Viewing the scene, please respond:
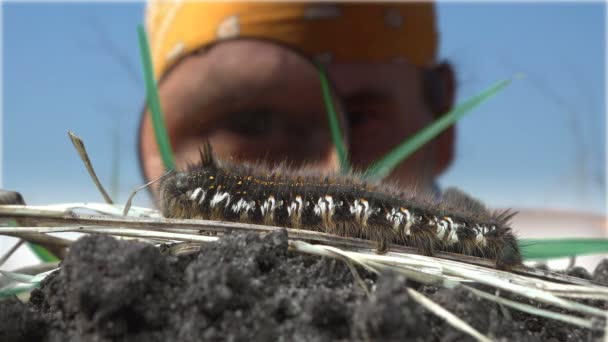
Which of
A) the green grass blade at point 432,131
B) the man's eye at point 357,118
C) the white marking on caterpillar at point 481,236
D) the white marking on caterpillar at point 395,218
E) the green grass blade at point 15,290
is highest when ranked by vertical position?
the man's eye at point 357,118

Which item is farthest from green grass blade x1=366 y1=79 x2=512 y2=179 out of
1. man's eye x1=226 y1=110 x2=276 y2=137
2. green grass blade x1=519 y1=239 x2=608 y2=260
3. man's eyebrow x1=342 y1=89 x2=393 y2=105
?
man's eyebrow x1=342 y1=89 x2=393 y2=105

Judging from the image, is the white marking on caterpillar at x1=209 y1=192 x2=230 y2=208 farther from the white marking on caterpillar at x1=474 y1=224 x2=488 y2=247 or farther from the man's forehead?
the man's forehead

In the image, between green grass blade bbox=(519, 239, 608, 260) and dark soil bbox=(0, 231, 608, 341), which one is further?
green grass blade bbox=(519, 239, 608, 260)

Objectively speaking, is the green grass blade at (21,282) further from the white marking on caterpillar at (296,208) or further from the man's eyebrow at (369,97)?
the man's eyebrow at (369,97)

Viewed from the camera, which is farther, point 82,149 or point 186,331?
point 82,149

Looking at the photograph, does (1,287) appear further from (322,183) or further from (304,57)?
(304,57)

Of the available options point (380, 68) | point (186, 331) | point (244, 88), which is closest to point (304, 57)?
point (244, 88)

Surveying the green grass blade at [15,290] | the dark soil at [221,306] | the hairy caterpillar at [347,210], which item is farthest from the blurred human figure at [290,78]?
the dark soil at [221,306]
